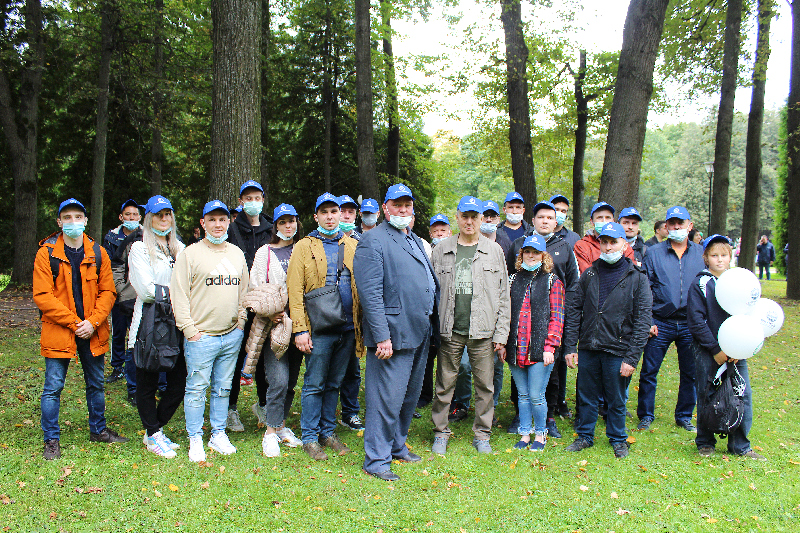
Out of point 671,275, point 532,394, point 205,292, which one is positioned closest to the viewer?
point 205,292

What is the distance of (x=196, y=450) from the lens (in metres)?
5.07

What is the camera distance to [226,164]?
7.45m

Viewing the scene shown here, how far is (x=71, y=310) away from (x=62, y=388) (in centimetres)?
71

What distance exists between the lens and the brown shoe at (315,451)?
16.8 ft

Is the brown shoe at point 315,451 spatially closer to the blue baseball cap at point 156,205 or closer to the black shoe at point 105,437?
the black shoe at point 105,437

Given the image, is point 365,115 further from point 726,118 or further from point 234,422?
point 726,118

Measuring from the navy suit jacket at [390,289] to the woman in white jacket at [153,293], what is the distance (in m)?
1.92

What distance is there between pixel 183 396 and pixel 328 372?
145 cm

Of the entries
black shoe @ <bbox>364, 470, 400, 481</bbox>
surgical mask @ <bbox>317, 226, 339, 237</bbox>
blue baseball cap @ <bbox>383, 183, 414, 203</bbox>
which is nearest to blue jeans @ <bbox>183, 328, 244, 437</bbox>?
surgical mask @ <bbox>317, 226, 339, 237</bbox>

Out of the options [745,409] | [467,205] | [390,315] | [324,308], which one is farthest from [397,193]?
[745,409]

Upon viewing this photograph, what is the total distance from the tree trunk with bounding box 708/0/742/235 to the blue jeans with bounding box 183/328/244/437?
13.4 metres

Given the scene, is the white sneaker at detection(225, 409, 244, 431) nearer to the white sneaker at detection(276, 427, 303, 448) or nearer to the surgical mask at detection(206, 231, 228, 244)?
the white sneaker at detection(276, 427, 303, 448)

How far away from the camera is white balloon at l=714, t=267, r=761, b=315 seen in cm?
503

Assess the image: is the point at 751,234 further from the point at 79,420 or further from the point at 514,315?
the point at 79,420
